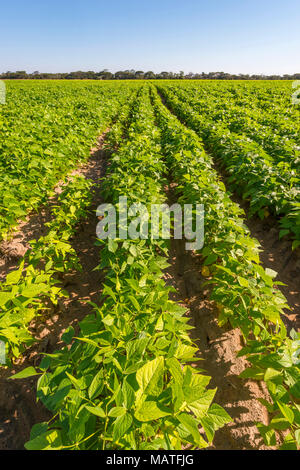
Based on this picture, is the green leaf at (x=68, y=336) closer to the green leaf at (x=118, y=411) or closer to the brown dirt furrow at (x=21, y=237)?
the green leaf at (x=118, y=411)

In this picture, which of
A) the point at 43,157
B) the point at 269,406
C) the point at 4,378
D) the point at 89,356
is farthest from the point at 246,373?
the point at 43,157

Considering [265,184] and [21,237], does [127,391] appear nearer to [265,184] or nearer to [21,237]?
[21,237]

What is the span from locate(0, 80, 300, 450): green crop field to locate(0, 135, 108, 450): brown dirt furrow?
17 mm

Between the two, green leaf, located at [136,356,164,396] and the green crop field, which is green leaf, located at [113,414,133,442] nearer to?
the green crop field

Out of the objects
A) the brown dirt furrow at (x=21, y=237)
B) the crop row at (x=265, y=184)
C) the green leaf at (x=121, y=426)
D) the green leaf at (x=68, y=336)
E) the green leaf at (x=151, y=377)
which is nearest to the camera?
the green leaf at (x=121, y=426)

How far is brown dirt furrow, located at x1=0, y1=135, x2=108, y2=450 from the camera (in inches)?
75.2

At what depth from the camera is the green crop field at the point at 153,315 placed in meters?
1.21

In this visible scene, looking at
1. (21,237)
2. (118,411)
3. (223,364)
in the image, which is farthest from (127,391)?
(21,237)

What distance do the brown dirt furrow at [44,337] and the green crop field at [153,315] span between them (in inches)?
0.7

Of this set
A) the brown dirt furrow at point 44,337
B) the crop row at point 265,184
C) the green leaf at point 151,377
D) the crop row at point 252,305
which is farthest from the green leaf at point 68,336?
the crop row at point 265,184

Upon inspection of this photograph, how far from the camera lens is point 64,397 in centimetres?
120

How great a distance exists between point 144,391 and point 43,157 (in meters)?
5.63

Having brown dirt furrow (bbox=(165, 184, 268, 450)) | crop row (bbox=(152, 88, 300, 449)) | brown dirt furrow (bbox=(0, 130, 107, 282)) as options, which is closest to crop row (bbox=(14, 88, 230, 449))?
crop row (bbox=(152, 88, 300, 449))
